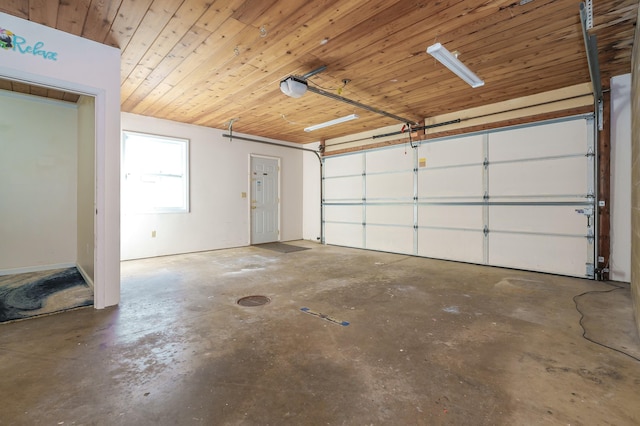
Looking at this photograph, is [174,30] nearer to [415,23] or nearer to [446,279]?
[415,23]

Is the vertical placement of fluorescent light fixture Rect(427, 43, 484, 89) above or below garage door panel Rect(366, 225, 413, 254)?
above

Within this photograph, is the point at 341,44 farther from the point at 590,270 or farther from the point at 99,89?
the point at 590,270

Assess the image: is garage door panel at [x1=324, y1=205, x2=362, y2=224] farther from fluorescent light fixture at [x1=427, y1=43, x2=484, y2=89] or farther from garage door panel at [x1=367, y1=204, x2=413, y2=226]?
fluorescent light fixture at [x1=427, y1=43, x2=484, y2=89]

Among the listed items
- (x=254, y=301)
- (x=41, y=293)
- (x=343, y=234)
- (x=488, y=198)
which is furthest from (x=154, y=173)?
(x=488, y=198)

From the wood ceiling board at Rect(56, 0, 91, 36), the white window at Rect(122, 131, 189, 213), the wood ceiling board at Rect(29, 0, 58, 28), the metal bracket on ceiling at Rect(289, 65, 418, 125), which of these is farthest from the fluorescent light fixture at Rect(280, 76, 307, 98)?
the white window at Rect(122, 131, 189, 213)

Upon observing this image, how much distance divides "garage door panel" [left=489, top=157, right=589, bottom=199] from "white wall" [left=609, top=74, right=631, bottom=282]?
333 millimetres

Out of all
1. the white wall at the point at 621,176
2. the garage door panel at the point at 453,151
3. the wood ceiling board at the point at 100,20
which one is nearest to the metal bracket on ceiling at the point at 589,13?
the white wall at the point at 621,176

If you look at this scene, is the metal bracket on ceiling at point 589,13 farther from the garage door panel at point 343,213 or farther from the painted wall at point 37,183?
the painted wall at point 37,183

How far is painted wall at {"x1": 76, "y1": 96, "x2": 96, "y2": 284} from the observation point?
11.4 ft

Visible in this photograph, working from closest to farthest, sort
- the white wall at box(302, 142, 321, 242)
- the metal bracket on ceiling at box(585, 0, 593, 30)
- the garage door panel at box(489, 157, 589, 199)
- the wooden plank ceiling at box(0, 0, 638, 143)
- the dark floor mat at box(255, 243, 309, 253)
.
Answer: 1. the metal bracket on ceiling at box(585, 0, 593, 30)
2. the wooden plank ceiling at box(0, 0, 638, 143)
3. the garage door panel at box(489, 157, 589, 199)
4. the dark floor mat at box(255, 243, 309, 253)
5. the white wall at box(302, 142, 321, 242)

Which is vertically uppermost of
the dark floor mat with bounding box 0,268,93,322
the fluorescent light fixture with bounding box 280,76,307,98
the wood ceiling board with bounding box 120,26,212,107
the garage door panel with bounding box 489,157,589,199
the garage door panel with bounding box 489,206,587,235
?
the wood ceiling board with bounding box 120,26,212,107

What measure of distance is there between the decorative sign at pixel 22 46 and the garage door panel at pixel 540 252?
6.32 metres

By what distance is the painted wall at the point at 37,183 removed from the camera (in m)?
4.33

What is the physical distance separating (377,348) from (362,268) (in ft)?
9.01
